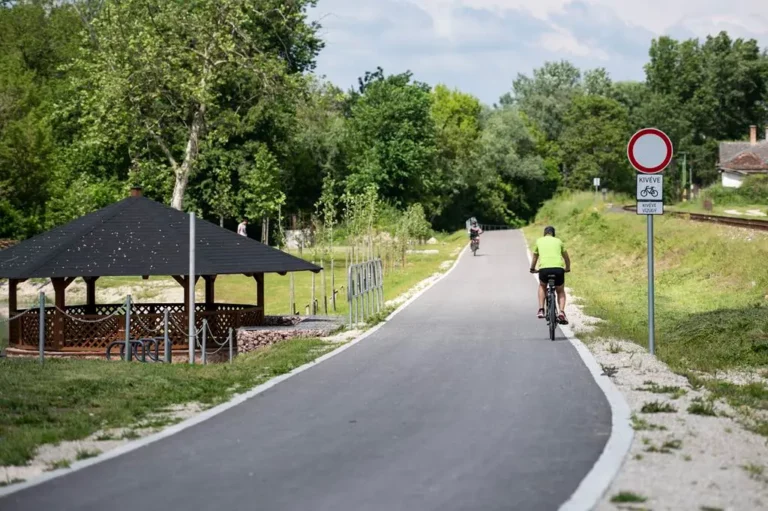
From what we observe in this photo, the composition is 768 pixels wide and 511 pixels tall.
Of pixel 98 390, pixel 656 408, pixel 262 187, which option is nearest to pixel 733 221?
pixel 262 187

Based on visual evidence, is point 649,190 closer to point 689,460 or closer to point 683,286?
point 689,460

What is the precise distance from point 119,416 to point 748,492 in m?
6.33

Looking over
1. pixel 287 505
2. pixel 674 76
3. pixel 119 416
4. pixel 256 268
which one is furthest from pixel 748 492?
pixel 674 76

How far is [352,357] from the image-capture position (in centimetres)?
1736

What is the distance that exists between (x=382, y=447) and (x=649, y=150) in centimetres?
824

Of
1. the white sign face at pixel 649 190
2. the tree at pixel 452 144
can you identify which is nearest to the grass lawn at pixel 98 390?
the white sign face at pixel 649 190

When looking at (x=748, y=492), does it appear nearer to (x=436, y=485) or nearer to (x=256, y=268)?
(x=436, y=485)

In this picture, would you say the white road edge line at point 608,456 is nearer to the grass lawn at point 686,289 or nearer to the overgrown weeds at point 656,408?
the overgrown weeds at point 656,408

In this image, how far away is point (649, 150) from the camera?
1623cm

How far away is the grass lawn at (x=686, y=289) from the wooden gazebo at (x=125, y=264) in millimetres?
8205

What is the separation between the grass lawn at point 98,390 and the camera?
10.7 m

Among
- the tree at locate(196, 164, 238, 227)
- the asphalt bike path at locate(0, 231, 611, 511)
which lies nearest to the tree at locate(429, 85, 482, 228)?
the tree at locate(196, 164, 238, 227)

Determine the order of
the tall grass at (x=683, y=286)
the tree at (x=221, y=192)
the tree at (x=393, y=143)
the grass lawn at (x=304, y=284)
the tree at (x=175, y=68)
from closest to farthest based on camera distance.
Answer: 1. the tall grass at (x=683, y=286)
2. the grass lawn at (x=304, y=284)
3. the tree at (x=175, y=68)
4. the tree at (x=221, y=192)
5. the tree at (x=393, y=143)

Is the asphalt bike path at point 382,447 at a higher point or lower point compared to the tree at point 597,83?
lower
